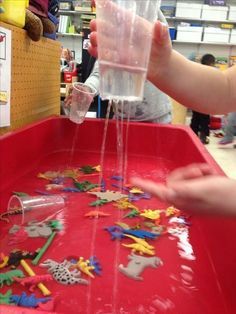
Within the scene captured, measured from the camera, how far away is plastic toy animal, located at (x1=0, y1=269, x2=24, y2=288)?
473mm

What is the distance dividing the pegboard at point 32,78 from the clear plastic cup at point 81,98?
0.12 m

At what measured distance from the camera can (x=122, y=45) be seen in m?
0.42

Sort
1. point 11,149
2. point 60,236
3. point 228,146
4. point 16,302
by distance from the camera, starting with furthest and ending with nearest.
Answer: point 228,146 → point 11,149 → point 60,236 → point 16,302

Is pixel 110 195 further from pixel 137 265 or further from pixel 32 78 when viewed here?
pixel 32 78

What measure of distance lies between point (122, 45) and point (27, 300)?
1.04 feet

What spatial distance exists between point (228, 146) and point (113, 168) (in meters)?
2.59

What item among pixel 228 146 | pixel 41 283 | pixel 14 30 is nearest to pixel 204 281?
pixel 41 283

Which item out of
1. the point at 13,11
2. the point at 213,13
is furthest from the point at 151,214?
the point at 213,13

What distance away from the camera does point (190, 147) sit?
975 millimetres

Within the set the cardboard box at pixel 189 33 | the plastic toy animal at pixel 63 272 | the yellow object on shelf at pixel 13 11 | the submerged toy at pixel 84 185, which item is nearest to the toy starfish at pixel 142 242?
the plastic toy animal at pixel 63 272

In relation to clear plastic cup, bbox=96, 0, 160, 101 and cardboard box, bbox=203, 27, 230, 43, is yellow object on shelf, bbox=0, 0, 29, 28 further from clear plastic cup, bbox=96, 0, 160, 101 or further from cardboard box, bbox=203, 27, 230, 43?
cardboard box, bbox=203, 27, 230, 43

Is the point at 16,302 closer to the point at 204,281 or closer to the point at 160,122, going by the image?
the point at 204,281

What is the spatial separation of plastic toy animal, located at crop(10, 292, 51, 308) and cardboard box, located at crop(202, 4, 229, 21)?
16.2 ft

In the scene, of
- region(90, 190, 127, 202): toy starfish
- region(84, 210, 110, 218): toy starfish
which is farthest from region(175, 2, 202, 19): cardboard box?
region(84, 210, 110, 218): toy starfish
